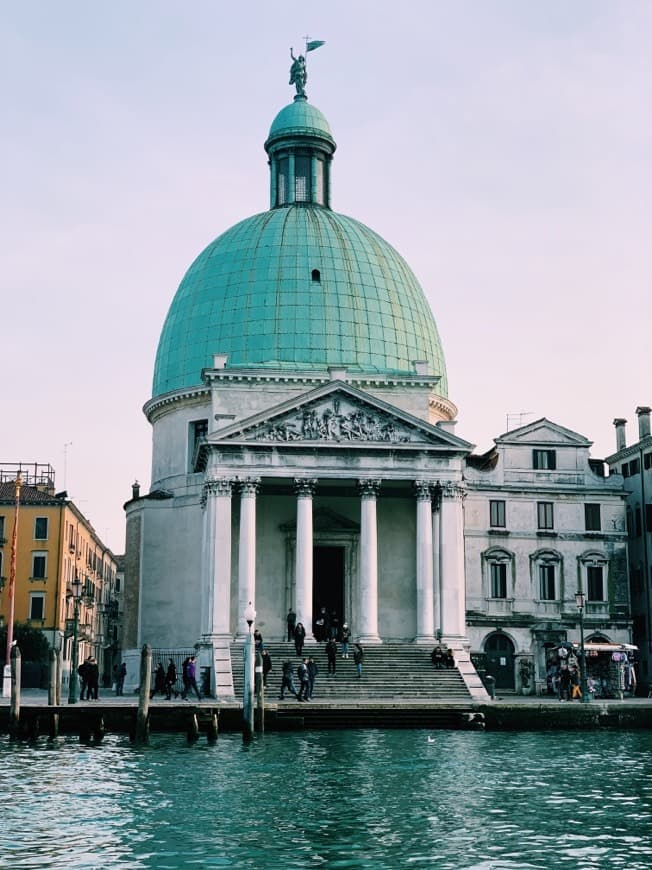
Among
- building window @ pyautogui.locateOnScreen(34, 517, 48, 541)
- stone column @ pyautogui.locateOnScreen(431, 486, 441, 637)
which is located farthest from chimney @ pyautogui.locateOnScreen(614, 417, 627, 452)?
building window @ pyautogui.locateOnScreen(34, 517, 48, 541)

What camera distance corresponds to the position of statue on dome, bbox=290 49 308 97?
6253 cm

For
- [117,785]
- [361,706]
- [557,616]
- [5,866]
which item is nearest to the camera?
[5,866]

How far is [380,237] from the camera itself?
5834 centimetres

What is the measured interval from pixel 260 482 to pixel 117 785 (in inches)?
919

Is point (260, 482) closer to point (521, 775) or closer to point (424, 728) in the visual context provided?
point (424, 728)

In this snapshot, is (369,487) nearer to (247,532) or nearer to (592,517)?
(247,532)

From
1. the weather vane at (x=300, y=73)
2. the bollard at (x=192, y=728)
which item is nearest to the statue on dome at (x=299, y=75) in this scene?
the weather vane at (x=300, y=73)

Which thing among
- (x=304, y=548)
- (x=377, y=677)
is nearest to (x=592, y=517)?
(x=304, y=548)

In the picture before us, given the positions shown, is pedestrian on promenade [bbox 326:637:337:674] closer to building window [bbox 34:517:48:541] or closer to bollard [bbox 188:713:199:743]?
bollard [bbox 188:713:199:743]

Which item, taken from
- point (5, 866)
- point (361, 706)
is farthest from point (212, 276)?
point (5, 866)

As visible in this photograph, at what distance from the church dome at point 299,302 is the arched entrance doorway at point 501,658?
11188mm

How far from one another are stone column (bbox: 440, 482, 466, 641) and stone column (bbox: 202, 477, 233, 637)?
7572mm

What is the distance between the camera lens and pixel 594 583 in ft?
176

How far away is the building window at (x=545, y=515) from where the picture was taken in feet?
176
